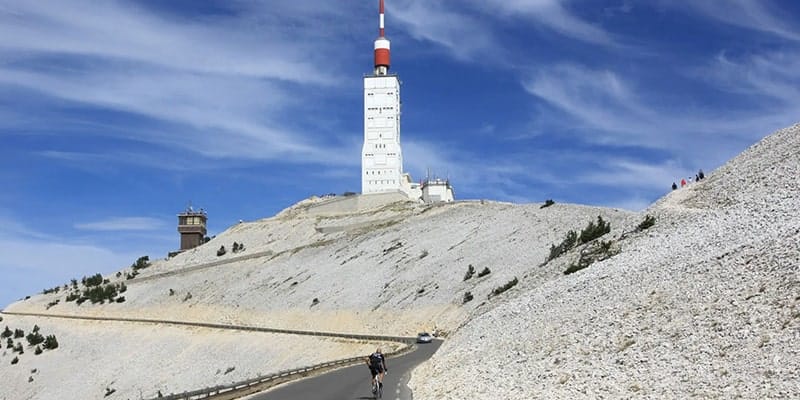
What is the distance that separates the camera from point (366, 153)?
431 feet

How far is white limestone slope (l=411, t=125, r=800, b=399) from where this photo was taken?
17594 millimetres

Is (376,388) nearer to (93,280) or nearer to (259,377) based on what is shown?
(259,377)

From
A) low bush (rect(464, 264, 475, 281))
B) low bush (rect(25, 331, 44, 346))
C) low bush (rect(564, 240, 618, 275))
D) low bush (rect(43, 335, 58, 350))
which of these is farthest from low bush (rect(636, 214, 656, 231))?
low bush (rect(25, 331, 44, 346))

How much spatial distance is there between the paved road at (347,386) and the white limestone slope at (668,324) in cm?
94

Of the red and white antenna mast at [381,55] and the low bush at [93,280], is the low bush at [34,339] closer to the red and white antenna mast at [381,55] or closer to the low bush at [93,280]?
the low bush at [93,280]

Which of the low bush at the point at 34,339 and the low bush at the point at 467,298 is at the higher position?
the low bush at the point at 34,339

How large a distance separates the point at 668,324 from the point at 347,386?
46.1 feet

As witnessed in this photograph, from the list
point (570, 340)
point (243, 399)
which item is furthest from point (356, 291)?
point (570, 340)

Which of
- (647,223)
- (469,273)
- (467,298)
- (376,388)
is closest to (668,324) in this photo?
(376,388)

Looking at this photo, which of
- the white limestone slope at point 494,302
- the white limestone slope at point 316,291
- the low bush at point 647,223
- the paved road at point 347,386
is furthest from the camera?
the white limestone slope at point 316,291

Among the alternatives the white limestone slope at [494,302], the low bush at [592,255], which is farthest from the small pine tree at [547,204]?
the low bush at [592,255]

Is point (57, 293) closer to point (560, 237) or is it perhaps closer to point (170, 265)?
point (170, 265)

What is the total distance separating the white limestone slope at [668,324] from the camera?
17.6m

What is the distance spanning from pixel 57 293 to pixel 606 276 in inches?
4131
